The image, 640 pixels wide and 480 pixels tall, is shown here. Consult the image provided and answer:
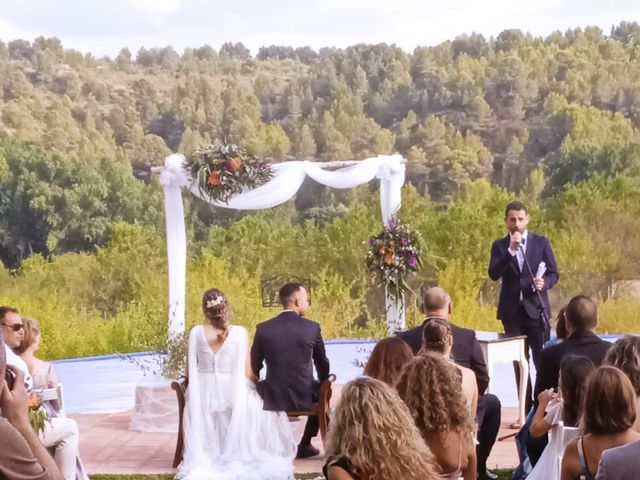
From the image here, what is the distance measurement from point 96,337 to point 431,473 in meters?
12.6

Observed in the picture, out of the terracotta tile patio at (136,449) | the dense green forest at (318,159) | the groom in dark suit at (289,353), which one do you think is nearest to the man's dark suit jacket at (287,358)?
the groom in dark suit at (289,353)

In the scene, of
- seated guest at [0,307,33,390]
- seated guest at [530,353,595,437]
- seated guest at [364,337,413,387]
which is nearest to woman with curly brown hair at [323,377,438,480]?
seated guest at [530,353,595,437]

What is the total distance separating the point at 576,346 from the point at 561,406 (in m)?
0.51

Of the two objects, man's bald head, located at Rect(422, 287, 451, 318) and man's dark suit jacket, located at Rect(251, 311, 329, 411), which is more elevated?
man's bald head, located at Rect(422, 287, 451, 318)

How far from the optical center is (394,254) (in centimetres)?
795

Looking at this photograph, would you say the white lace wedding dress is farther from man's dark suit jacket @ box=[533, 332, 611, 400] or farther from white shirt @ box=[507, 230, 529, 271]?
white shirt @ box=[507, 230, 529, 271]

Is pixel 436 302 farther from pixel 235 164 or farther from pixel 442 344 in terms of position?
pixel 235 164

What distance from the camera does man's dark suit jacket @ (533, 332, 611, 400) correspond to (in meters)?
4.81

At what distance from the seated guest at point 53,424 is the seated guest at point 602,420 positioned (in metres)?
2.49

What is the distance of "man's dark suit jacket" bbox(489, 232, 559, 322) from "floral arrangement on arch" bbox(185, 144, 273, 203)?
1991 millimetres

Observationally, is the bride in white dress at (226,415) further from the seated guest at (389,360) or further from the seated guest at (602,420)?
the seated guest at (602,420)

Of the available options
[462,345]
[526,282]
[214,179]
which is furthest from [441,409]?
[214,179]

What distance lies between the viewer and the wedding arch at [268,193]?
8.08 m

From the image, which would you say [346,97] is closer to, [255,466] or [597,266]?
[597,266]
